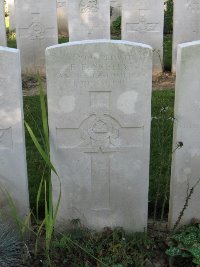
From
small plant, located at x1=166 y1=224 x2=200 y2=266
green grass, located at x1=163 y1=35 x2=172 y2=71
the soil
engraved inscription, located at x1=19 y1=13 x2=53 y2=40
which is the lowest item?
small plant, located at x1=166 y1=224 x2=200 y2=266

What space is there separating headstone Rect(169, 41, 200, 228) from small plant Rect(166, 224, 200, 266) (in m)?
0.20

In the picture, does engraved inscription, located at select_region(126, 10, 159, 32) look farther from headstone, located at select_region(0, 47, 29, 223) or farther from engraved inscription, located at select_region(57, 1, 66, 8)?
headstone, located at select_region(0, 47, 29, 223)

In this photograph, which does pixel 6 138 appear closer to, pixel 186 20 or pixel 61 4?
pixel 186 20

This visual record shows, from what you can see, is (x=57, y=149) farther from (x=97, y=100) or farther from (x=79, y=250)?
(x=79, y=250)

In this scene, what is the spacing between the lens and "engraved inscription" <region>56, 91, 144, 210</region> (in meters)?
3.34

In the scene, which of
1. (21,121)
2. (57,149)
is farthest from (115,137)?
(21,121)

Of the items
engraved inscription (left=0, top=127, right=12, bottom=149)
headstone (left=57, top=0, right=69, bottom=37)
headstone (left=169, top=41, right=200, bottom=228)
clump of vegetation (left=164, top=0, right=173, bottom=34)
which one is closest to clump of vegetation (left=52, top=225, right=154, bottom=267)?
headstone (left=169, top=41, right=200, bottom=228)

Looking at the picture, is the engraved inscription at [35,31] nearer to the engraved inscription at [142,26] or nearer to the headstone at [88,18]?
the headstone at [88,18]

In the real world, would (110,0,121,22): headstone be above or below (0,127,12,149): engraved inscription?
above

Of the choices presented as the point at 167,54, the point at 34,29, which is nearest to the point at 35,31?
the point at 34,29

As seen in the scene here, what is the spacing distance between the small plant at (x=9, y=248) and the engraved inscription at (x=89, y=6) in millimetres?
5085

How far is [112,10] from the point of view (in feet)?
42.5

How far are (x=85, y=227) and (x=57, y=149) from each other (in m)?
0.65

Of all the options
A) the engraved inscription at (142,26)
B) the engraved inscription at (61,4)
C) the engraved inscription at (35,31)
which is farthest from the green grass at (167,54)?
the engraved inscription at (61,4)
